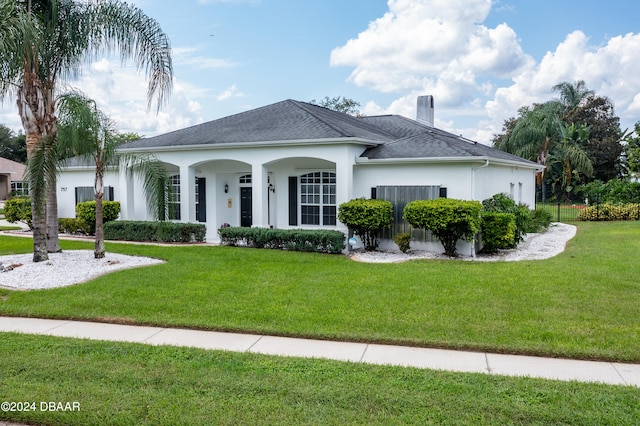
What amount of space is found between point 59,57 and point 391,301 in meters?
9.98

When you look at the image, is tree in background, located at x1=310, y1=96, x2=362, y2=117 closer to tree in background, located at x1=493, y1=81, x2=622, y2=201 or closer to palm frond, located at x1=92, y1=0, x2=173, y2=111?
tree in background, located at x1=493, y1=81, x2=622, y2=201

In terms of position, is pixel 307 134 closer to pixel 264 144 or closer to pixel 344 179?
pixel 264 144

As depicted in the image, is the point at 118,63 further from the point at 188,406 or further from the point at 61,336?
the point at 188,406

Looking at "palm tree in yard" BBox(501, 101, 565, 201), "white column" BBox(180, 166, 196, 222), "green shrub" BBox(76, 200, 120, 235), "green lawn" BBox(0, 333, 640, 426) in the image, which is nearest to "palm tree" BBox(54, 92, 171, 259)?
"white column" BBox(180, 166, 196, 222)

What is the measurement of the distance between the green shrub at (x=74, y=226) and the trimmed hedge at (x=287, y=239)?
634 centimetres

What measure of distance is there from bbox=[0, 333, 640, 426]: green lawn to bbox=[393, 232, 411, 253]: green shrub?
871 cm

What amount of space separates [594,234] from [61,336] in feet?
59.6

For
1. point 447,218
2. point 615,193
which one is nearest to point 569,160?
point 615,193

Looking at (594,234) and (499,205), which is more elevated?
(499,205)

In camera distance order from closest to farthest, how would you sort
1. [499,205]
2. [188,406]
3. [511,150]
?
[188,406] < [499,205] < [511,150]

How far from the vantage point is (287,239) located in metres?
14.4

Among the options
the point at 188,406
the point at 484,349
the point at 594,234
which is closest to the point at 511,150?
the point at 594,234

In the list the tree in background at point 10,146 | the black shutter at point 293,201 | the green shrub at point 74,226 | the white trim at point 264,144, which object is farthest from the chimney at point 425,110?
the tree in background at point 10,146

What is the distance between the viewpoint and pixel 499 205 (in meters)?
14.6
